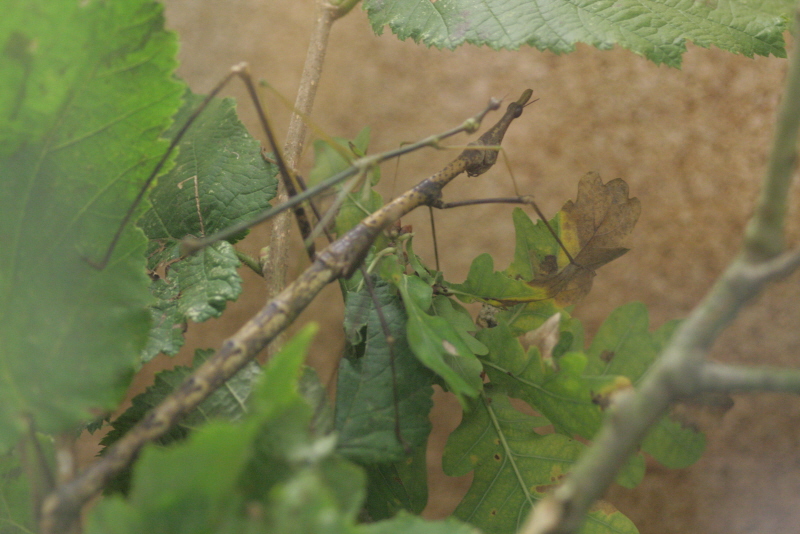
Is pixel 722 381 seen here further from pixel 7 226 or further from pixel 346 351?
pixel 7 226

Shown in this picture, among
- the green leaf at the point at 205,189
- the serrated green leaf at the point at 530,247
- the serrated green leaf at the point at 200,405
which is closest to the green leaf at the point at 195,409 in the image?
the serrated green leaf at the point at 200,405

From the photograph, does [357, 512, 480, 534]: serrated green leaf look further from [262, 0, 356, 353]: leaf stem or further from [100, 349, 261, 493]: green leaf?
[262, 0, 356, 353]: leaf stem

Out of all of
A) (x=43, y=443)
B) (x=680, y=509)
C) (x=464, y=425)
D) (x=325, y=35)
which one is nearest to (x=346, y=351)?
(x=464, y=425)

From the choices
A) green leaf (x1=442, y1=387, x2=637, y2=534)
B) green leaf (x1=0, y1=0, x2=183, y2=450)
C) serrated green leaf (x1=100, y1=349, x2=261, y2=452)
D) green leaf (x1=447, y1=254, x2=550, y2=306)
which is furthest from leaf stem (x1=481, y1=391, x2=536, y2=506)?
green leaf (x1=0, y1=0, x2=183, y2=450)

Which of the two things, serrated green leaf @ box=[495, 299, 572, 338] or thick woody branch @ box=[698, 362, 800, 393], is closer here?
thick woody branch @ box=[698, 362, 800, 393]

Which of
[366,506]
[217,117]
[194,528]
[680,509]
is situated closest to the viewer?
[194,528]

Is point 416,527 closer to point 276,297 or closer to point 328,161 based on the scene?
point 276,297

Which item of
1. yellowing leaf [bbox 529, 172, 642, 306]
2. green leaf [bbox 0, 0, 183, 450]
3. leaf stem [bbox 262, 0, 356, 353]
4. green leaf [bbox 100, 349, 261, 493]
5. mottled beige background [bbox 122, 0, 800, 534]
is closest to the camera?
green leaf [bbox 0, 0, 183, 450]
